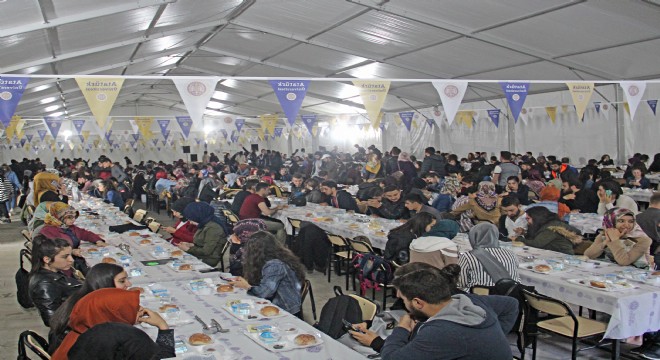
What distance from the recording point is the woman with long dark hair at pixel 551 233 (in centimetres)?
584

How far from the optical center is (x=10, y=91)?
23.3ft

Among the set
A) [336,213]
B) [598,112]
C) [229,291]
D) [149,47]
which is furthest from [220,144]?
[229,291]

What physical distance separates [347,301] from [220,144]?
29.3m

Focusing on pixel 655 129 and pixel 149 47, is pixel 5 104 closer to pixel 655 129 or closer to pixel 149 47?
pixel 149 47

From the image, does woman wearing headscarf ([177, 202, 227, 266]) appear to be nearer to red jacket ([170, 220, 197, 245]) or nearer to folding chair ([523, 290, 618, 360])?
red jacket ([170, 220, 197, 245])

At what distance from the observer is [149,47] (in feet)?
47.1

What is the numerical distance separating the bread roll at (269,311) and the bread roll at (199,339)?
1.71ft

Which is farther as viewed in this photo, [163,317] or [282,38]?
[282,38]

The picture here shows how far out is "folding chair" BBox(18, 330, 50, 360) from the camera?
125 inches

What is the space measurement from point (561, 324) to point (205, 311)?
2662 millimetres

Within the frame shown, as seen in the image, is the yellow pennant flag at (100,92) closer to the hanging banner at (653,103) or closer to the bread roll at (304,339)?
the bread roll at (304,339)

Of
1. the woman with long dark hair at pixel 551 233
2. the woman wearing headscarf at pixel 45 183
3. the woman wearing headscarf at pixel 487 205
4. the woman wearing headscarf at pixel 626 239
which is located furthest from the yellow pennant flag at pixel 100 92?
the woman wearing headscarf at pixel 626 239

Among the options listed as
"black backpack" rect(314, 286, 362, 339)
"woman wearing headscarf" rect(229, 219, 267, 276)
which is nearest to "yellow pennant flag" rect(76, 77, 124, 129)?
"woman wearing headscarf" rect(229, 219, 267, 276)

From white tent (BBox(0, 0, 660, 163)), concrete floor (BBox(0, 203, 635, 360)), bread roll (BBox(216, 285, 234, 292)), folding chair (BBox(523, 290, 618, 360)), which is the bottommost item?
concrete floor (BBox(0, 203, 635, 360))
